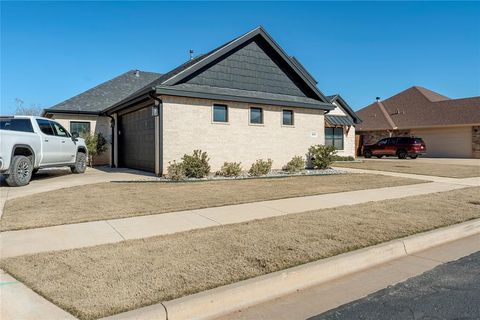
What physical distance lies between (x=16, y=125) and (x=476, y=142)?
3333cm

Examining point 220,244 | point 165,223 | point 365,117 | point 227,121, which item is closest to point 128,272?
point 220,244

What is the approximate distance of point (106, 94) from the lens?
23109 mm

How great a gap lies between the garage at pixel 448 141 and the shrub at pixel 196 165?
27.1 m

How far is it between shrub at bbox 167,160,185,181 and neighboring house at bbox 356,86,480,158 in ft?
89.9

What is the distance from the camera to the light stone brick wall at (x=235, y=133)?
14.1 m

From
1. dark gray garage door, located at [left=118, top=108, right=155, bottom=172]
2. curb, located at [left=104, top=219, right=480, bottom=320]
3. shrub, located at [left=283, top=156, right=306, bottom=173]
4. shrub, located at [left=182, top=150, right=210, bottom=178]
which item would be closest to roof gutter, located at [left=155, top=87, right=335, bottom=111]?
dark gray garage door, located at [left=118, top=108, right=155, bottom=172]

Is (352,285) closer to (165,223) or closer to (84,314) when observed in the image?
(84,314)

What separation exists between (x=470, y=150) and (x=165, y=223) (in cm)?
3239

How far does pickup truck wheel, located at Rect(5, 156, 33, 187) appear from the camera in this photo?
10391 mm

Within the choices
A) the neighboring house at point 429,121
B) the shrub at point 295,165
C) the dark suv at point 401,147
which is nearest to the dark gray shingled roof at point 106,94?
the shrub at point 295,165

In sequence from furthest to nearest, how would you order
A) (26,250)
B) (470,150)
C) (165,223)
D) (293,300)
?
(470,150) < (165,223) < (26,250) < (293,300)

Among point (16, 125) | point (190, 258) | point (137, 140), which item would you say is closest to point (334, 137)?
point (137, 140)

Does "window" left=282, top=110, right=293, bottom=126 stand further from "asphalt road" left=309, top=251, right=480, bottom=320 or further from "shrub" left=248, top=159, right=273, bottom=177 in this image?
"asphalt road" left=309, top=251, right=480, bottom=320

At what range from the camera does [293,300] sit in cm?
395
